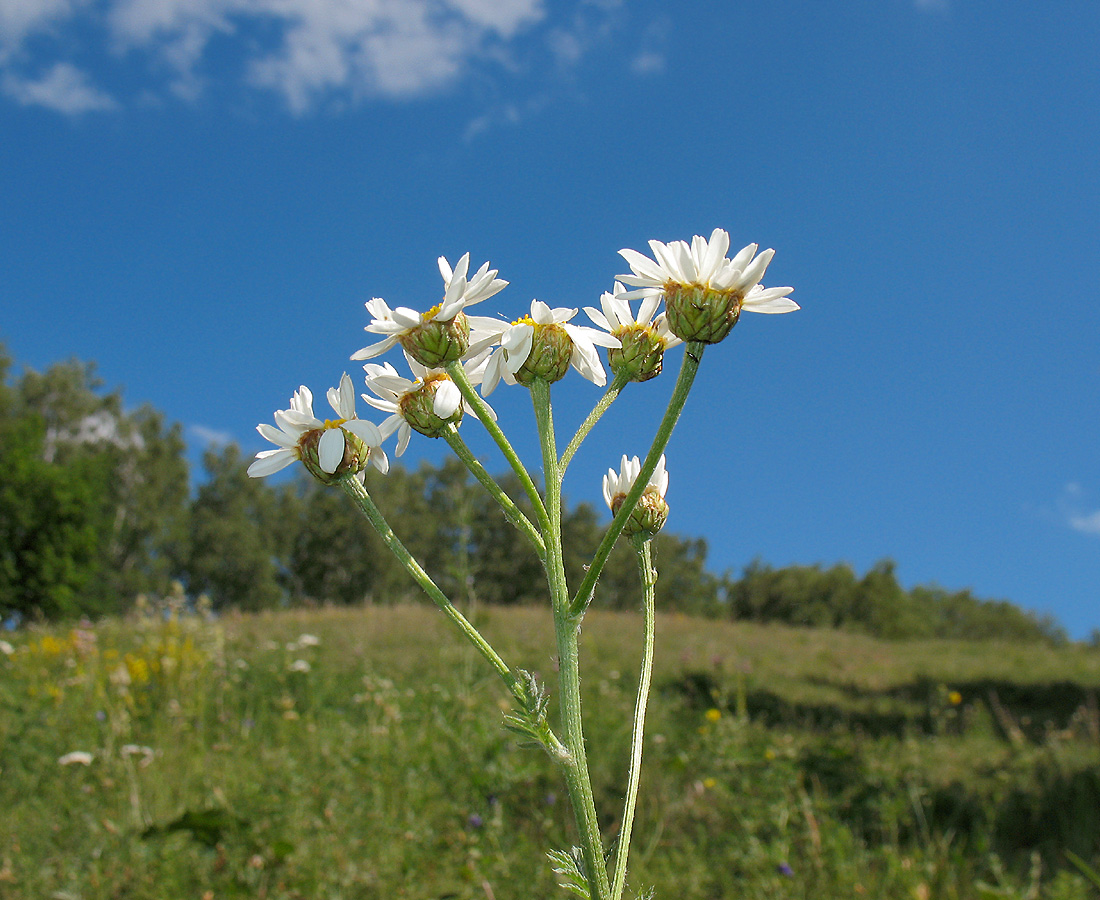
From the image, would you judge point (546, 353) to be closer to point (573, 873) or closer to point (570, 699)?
point (570, 699)

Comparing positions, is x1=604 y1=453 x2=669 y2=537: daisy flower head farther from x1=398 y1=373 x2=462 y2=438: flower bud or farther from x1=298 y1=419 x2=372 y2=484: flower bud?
x1=298 y1=419 x2=372 y2=484: flower bud

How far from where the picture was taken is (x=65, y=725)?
5703 millimetres

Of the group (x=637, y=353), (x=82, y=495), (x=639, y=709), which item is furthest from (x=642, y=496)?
(x=82, y=495)

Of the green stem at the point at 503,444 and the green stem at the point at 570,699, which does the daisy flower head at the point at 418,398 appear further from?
the green stem at the point at 570,699

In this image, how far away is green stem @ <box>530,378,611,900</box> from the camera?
2.92 ft

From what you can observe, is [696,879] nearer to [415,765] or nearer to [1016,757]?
[415,765]

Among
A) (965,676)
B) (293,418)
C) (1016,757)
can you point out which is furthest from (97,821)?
(965,676)

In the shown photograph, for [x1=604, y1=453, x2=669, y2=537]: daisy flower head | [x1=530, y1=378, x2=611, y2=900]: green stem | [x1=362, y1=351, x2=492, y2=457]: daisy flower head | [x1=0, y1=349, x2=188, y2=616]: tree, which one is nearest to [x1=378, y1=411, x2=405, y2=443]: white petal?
[x1=362, y1=351, x2=492, y2=457]: daisy flower head

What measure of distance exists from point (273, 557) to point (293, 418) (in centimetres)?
4727

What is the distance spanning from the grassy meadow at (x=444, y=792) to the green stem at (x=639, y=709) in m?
0.64

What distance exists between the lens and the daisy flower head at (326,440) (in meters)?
1.12

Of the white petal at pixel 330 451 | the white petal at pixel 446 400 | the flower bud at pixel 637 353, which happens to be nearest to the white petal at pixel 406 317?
the white petal at pixel 446 400

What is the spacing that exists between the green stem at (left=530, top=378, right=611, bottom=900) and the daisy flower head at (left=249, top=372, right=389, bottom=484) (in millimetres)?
296

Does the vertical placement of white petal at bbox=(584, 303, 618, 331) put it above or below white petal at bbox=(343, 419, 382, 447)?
above
